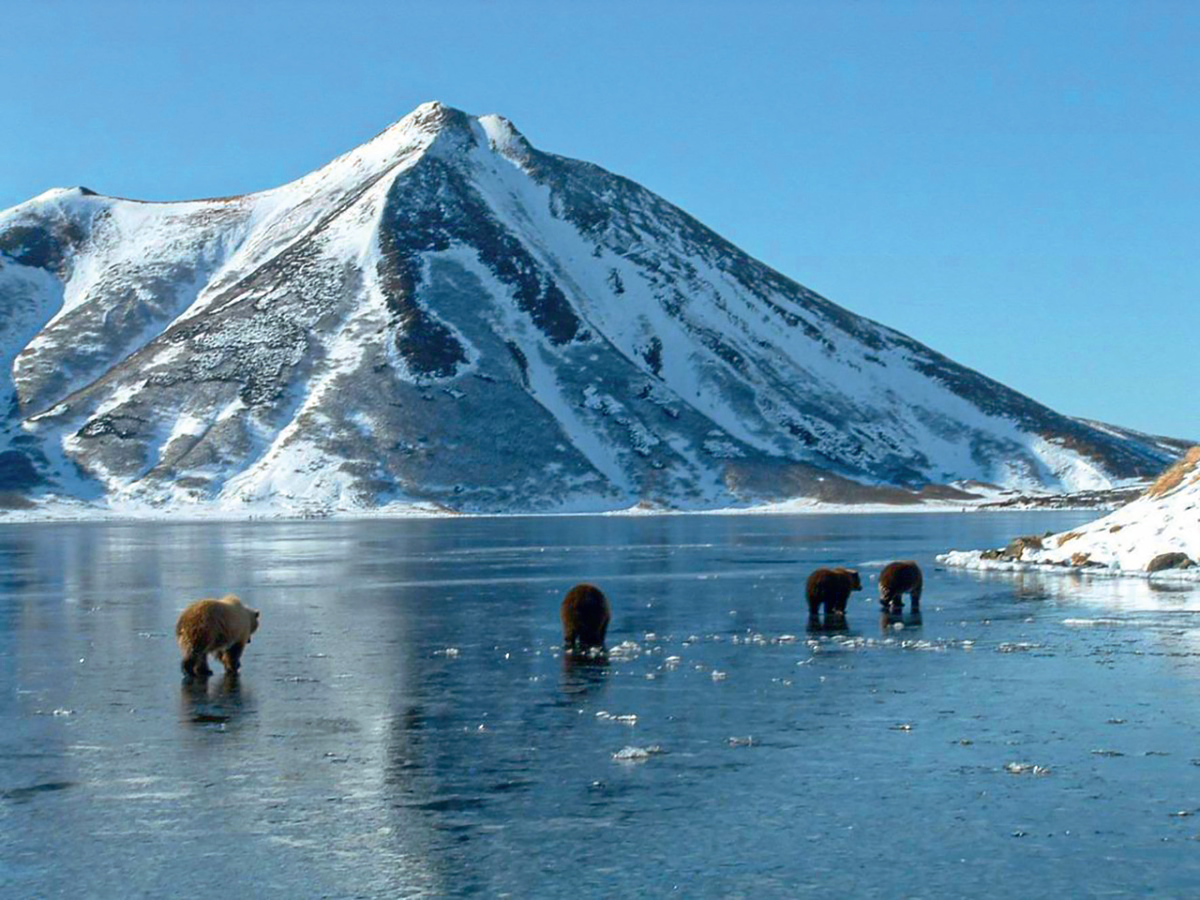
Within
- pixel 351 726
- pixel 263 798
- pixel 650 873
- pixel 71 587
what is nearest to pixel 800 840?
pixel 650 873

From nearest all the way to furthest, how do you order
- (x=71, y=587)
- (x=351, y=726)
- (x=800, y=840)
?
(x=800, y=840)
(x=351, y=726)
(x=71, y=587)

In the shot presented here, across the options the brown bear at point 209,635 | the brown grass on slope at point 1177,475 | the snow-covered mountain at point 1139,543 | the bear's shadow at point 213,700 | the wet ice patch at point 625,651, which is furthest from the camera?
the brown grass on slope at point 1177,475

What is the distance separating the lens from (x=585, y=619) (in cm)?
3091

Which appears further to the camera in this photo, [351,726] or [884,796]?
[351,726]

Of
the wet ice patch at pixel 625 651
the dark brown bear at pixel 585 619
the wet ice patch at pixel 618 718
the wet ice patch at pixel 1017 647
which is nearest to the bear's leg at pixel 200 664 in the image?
the dark brown bear at pixel 585 619

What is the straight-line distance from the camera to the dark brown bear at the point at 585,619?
30906 mm

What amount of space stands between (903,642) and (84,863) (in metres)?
21.3

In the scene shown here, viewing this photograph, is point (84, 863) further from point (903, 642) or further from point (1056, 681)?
point (903, 642)

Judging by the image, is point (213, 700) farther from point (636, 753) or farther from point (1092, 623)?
point (1092, 623)

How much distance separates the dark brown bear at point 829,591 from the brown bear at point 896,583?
1532 mm

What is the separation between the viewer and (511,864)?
14.0 m

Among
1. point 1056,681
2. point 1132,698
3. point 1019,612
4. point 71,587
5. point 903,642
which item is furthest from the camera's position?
point 71,587

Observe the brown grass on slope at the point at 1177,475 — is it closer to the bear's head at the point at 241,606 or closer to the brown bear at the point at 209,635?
the bear's head at the point at 241,606

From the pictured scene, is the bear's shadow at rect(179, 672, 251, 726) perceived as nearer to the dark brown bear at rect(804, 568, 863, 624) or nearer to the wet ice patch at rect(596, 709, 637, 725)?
the wet ice patch at rect(596, 709, 637, 725)
